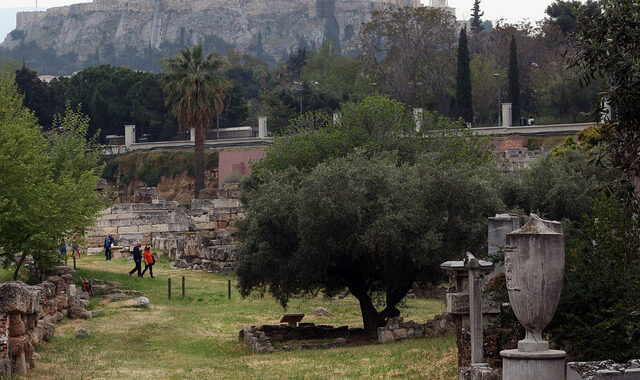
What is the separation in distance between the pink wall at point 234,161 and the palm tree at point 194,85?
19.4 m

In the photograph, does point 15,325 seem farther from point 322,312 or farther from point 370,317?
point 322,312

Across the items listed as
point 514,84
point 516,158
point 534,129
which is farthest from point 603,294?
point 514,84

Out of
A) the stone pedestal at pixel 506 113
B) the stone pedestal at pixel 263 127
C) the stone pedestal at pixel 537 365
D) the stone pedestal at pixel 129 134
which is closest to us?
the stone pedestal at pixel 537 365

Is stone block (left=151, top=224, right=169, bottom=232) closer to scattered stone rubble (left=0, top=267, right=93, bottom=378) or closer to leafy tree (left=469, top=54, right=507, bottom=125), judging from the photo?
scattered stone rubble (left=0, top=267, right=93, bottom=378)

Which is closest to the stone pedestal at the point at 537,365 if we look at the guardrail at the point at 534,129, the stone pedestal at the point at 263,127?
the guardrail at the point at 534,129

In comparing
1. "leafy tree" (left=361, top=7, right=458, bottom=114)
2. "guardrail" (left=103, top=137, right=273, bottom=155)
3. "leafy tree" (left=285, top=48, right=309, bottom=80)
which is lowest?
"guardrail" (left=103, top=137, right=273, bottom=155)

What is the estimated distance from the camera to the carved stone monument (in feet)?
35.0

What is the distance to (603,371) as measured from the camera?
10.8 m

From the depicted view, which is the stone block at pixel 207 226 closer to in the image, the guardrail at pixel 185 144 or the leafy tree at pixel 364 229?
the guardrail at pixel 185 144

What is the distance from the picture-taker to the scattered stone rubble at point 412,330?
2631 cm

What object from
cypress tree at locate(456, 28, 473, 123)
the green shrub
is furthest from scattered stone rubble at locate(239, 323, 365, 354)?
the green shrub

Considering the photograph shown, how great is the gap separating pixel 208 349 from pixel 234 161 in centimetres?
5796

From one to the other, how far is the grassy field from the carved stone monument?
759 centimetres

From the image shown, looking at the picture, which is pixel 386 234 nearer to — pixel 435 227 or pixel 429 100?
pixel 435 227
